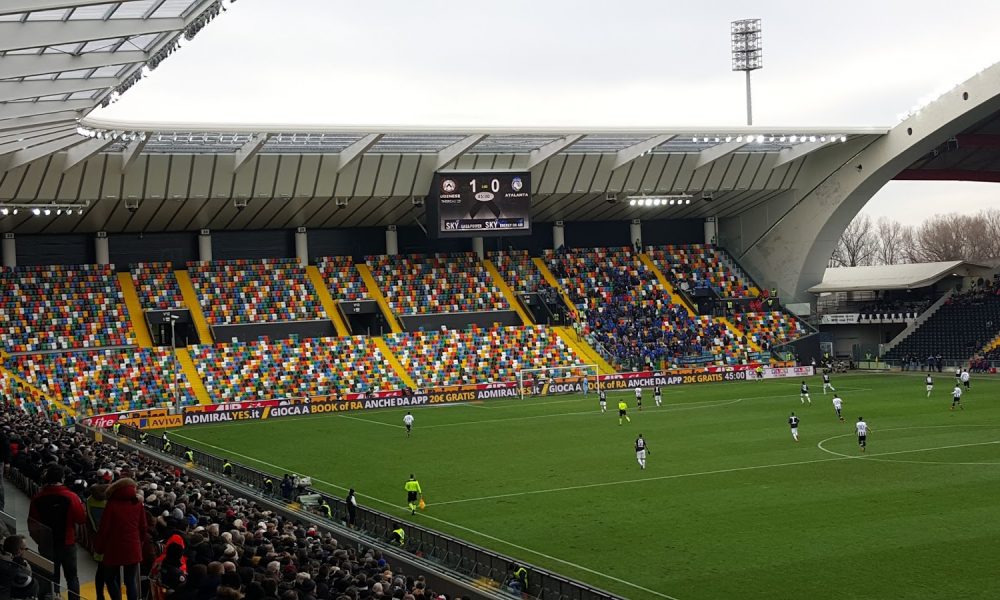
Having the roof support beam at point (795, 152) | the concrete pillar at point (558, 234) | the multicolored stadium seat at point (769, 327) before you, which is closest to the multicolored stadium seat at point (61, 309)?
the concrete pillar at point (558, 234)

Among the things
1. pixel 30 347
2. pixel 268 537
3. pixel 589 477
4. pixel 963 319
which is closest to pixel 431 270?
pixel 30 347

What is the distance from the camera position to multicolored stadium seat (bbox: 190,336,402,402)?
57.7m

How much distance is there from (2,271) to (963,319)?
5483cm

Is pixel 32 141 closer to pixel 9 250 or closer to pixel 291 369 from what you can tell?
pixel 291 369

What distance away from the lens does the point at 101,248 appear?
6347 centimetres

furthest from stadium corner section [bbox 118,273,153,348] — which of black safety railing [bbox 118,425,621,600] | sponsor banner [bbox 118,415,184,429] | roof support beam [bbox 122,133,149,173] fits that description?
black safety railing [bbox 118,425,621,600]

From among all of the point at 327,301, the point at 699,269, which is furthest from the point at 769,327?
the point at 327,301

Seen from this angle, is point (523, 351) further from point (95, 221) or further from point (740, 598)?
point (740, 598)

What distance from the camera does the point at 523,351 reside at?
6462cm

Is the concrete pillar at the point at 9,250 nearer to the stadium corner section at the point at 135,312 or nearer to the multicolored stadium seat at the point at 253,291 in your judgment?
the stadium corner section at the point at 135,312

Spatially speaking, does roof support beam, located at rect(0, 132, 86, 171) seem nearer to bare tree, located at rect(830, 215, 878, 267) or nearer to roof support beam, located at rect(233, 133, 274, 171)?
roof support beam, located at rect(233, 133, 274, 171)

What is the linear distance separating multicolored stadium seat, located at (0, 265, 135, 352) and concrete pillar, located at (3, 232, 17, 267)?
1.43 ft

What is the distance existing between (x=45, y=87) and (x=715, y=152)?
46.2 m

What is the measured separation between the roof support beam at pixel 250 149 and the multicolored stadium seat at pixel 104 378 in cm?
1087
